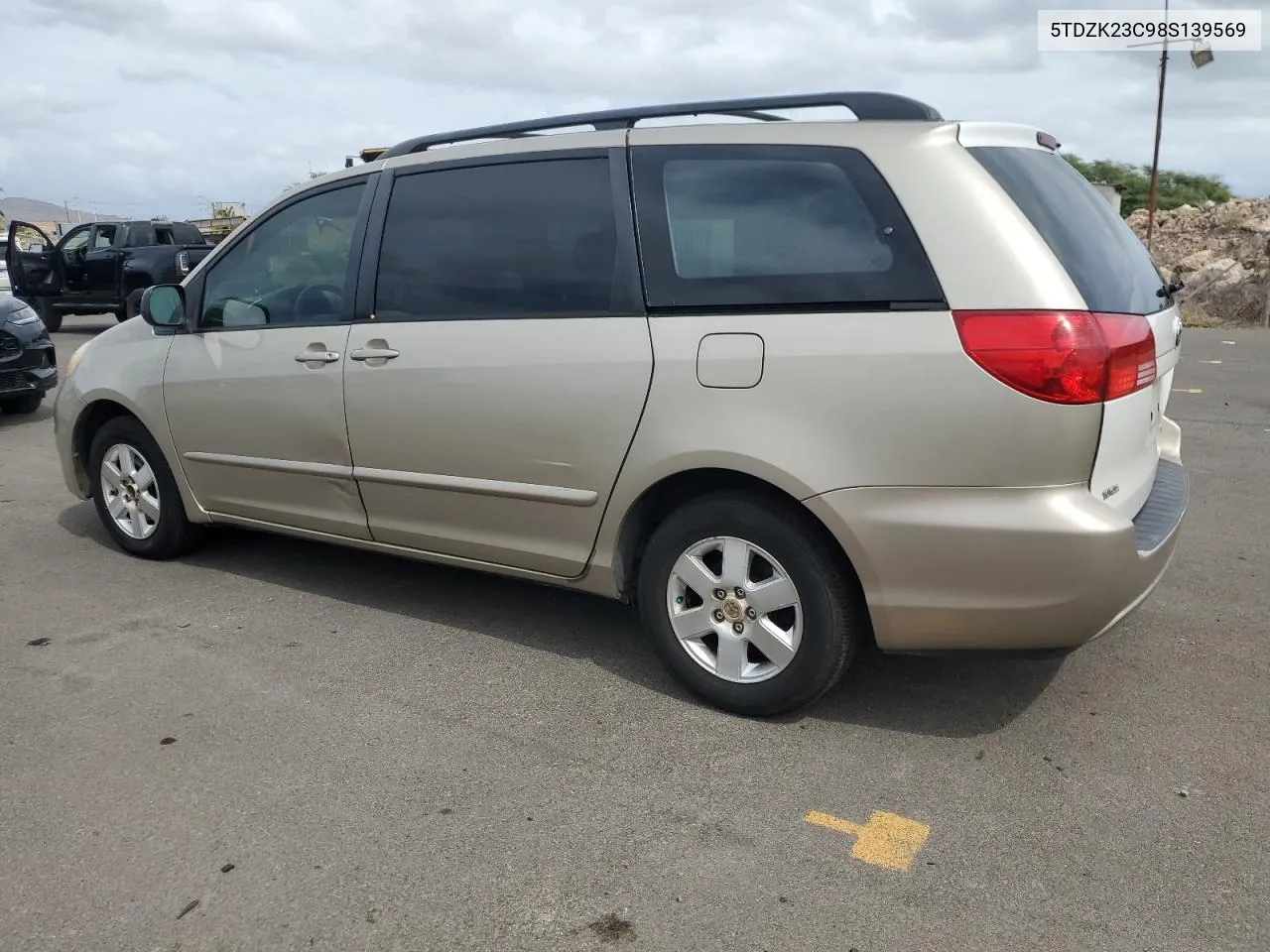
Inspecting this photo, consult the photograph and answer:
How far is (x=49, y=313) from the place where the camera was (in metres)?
17.2

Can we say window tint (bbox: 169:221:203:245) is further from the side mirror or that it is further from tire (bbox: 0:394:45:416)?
the side mirror

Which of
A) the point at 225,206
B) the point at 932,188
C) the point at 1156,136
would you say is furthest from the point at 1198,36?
the point at 225,206

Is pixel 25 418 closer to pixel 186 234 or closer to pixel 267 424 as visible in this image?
pixel 267 424

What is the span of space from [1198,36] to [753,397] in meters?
26.1

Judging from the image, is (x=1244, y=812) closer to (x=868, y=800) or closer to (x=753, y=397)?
(x=868, y=800)

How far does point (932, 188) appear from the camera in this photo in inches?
121

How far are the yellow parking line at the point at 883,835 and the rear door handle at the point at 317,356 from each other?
8.17 feet

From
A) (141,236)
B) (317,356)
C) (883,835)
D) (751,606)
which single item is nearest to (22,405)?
(317,356)

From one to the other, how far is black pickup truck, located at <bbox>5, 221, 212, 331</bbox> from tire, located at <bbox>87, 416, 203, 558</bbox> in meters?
11.6

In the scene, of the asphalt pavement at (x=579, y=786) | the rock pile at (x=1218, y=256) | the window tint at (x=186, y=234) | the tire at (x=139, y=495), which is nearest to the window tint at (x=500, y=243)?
the asphalt pavement at (x=579, y=786)

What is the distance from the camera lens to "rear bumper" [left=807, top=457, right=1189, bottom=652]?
293cm

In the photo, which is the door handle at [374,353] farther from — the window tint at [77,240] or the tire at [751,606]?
the window tint at [77,240]

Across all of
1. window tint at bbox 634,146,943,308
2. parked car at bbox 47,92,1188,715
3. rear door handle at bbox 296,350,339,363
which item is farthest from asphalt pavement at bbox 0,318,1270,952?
window tint at bbox 634,146,943,308

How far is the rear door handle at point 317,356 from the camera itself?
4200 mm
